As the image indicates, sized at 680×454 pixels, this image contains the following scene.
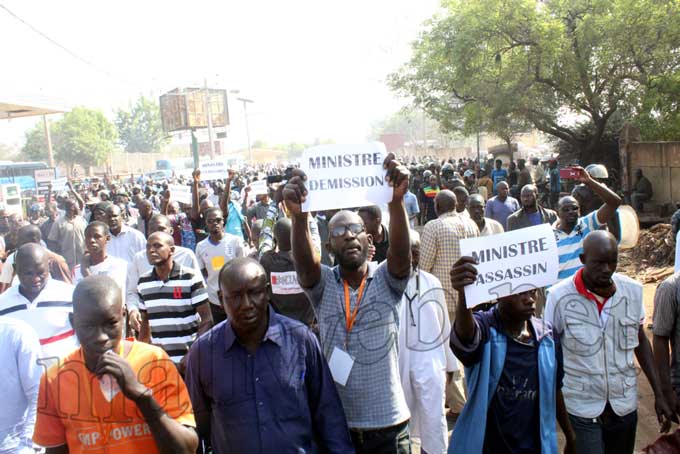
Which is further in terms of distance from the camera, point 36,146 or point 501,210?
point 36,146

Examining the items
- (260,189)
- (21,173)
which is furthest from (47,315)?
(21,173)

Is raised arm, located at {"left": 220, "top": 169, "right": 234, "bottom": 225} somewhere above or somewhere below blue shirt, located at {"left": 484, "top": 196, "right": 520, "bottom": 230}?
above

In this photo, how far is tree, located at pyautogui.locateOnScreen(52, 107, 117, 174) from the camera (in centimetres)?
6681

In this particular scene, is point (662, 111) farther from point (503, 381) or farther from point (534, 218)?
point (503, 381)

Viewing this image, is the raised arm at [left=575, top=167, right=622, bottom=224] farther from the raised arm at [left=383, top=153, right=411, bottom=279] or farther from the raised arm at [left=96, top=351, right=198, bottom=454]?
the raised arm at [left=96, top=351, right=198, bottom=454]

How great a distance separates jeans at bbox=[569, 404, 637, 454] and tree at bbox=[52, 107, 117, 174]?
7050 cm

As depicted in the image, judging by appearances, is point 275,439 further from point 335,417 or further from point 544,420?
point 544,420

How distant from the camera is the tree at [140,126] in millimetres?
84750

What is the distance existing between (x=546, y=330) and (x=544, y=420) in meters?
0.40

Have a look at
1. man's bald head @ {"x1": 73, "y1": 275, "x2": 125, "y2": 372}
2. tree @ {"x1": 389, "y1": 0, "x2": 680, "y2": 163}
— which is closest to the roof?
tree @ {"x1": 389, "y1": 0, "x2": 680, "y2": 163}

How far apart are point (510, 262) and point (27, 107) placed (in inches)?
761

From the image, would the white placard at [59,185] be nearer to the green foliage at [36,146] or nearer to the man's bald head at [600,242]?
the man's bald head at [600,242]

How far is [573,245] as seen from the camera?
16.2 ft

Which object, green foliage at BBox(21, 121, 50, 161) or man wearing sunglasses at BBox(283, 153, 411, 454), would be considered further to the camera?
green foliage at BBox(21, 121, 50, 161)
